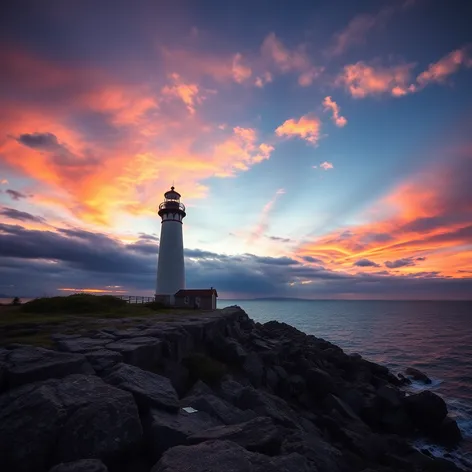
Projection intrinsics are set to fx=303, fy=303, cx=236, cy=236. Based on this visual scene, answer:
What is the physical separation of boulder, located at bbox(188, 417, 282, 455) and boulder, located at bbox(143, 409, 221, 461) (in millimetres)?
192

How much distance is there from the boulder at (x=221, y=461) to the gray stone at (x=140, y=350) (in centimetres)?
394

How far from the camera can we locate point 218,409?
6.39 m

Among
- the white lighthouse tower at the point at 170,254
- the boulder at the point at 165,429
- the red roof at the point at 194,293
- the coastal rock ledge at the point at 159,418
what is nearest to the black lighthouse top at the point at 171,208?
the white lighthouse tower at the point at 170,254

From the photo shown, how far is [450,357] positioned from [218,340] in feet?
94.3

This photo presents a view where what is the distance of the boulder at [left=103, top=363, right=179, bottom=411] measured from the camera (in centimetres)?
522

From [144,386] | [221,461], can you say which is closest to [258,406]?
[144,386]

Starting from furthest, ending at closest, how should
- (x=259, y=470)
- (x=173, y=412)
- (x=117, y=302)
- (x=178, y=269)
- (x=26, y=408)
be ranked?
(x=178, y=269) < (x=117, y=302) < (x=173, y=412) < (x=26, y=408) < (x=259, y=470)

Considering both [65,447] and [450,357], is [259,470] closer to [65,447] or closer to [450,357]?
[65,447]

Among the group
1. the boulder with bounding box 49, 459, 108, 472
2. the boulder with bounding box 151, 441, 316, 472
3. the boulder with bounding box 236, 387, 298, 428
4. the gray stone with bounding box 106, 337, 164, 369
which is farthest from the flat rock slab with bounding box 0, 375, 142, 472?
the boulder with bounding box 236, 387, 298, 428

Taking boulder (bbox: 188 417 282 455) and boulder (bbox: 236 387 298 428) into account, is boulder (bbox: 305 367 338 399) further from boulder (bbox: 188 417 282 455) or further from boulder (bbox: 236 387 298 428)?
boulder (bbox: 188 417 282 455)

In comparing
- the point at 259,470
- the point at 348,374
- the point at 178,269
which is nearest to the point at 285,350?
the point at 348,374

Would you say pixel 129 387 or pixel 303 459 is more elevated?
pixel 129 387

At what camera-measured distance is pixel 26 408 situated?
4129 mm

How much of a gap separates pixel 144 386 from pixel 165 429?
1.27 m
